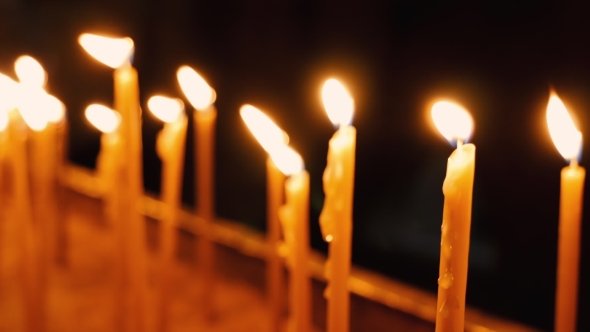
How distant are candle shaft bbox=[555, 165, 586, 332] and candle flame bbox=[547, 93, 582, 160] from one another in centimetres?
1

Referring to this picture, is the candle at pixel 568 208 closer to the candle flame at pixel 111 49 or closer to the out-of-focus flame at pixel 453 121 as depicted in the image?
the out-of-focus flame at pixel 453 121

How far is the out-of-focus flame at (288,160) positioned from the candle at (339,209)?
64 millimetres

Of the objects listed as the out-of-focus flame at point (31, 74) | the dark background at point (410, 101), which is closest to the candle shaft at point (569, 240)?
the dark background at point (410, 101)

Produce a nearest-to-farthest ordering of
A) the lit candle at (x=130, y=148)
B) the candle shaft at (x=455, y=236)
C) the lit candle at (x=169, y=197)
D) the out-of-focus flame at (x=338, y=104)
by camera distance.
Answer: the candle shaft at (x=455, y=236) → the out-of-focus flame at (x=338, y=104) → the lit candle at (x=130, y=148) → the lit candle at (x=169, y=197)

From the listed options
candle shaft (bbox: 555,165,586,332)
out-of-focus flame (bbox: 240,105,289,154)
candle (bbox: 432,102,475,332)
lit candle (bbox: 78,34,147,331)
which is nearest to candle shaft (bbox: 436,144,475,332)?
candle (bbox: 432,102,475,332)

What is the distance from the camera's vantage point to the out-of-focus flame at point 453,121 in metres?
0.47

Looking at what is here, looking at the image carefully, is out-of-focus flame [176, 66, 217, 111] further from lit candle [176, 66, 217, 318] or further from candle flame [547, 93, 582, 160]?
candle flame [547, 93, 582, 160]

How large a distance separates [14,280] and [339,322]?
61cm

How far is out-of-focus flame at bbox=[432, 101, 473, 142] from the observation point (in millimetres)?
469

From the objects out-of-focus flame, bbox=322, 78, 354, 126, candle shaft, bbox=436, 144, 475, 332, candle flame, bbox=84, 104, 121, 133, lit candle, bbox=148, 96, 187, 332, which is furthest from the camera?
candle flame, bbox=84, 104, 121, 133

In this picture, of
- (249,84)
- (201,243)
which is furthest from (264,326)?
(249,84)

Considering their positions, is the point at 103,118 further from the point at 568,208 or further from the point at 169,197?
the point at 568,208

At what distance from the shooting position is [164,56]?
1.15m

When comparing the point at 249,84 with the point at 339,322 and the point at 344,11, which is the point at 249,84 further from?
the point at 339,322
